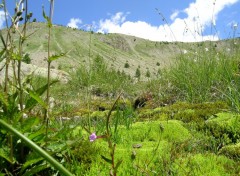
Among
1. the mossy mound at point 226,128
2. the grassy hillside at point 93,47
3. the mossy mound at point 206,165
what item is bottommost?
the mossy mound at point 206,165

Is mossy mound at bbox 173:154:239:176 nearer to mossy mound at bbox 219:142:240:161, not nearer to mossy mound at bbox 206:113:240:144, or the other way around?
mossy mound at bbox 219:142:240:161

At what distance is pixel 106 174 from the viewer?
246 centimetres

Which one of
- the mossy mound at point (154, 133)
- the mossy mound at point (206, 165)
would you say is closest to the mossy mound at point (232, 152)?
the mossy mound at point (206, 165)

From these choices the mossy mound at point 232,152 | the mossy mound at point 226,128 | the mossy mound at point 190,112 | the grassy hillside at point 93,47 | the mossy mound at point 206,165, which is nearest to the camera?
the mossy mound at point 206,165

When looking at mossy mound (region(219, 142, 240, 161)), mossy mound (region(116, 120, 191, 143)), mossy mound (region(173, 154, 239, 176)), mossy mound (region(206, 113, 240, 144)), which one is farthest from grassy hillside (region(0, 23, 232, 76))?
mossy mound (region(173, 154, 239, 176))

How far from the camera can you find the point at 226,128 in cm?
375

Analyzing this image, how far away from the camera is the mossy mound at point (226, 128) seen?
3.61 metres

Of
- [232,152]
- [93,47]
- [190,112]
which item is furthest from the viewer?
[93,47]

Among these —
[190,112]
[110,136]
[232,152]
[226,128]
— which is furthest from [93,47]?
[110,136]

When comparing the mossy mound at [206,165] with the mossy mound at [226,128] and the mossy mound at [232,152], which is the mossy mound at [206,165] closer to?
the mossy mound at [232,152]

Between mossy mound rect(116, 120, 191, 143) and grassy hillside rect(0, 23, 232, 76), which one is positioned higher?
grassy hillside rect(0, 23, 232, 76)

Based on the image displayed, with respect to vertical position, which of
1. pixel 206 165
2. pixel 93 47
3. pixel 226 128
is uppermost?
pixel 93 47

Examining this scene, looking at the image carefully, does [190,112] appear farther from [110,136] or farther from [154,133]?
[110,136]

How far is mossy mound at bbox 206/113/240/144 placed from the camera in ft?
11.8
